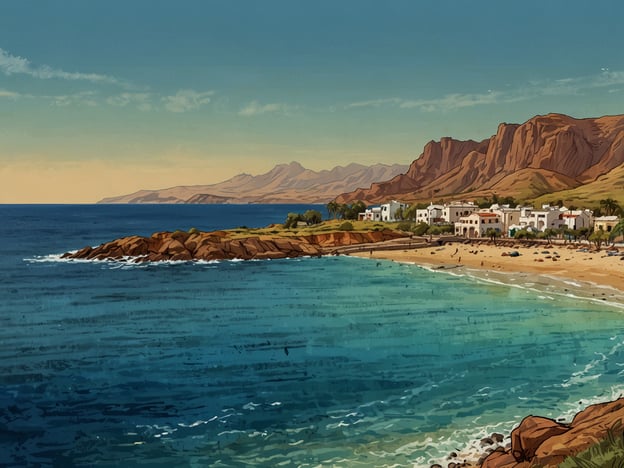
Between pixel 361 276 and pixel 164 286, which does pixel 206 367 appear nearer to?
pixel 164 286

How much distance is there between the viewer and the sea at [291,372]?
2441 cm

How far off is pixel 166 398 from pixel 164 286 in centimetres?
4883

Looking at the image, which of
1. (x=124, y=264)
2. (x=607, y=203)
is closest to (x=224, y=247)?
(x=124, y=264)

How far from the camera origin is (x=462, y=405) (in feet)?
95.1

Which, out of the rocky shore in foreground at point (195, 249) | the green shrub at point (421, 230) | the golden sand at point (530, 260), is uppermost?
the green shrub at point (421, 230)

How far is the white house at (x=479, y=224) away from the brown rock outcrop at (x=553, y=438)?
13637 cm

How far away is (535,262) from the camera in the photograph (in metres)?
99.1

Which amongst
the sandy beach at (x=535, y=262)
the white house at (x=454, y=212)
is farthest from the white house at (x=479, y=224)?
the sandy beach at (x=535, y=262)

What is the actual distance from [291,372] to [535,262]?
3054 inches

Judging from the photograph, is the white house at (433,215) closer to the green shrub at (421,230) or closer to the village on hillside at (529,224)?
the village on hillside at (529,224)

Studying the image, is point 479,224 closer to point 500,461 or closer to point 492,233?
point 492,233

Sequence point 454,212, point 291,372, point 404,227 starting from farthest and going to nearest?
1. point 454,212
2. point 404,227
3. point 291,372

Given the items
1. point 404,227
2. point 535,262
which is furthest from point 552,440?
point 404,227

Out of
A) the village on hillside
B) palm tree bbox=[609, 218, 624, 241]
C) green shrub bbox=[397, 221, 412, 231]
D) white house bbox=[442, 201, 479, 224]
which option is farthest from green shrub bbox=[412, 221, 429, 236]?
palm tree bbox=[609, 218, 624, 241]
